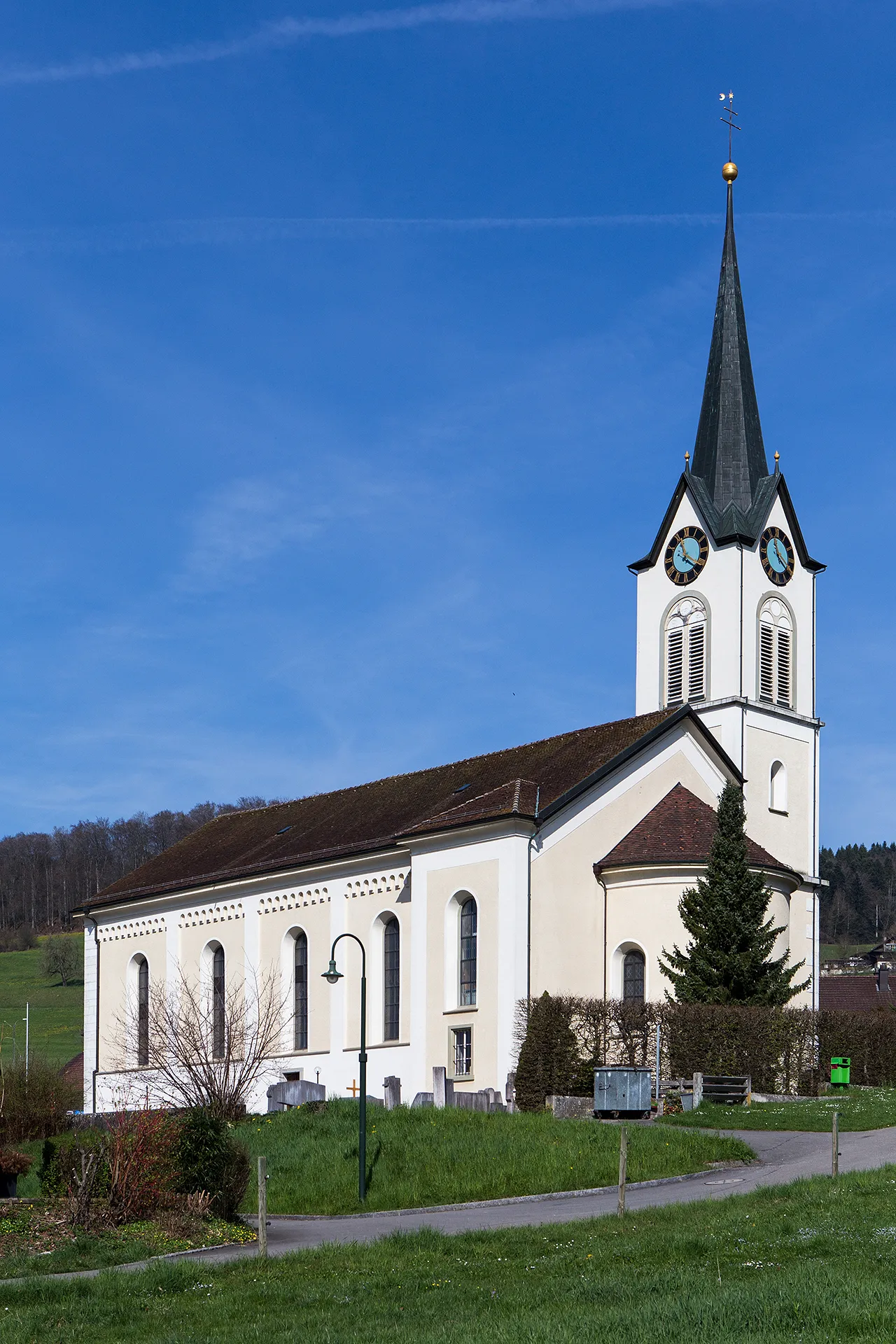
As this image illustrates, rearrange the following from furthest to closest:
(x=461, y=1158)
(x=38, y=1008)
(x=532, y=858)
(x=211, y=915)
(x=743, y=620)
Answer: (x=38, y=1008)
(x=743, y=620)
(x=211, y=915)
(x=532, y=858)
(x=461, y=1158)

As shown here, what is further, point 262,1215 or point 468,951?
point 468,951

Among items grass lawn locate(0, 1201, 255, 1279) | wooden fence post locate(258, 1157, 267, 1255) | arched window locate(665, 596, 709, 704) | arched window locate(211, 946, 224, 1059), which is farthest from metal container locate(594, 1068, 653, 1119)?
arched window locate(665, 596, 709, 704)

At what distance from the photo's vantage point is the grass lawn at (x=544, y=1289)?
12102 millimetres

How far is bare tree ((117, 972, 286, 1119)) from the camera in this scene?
124 ft

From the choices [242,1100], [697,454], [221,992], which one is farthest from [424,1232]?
[697,454]

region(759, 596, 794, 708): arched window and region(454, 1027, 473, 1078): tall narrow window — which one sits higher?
region(759, 596, 794, 708): arched window

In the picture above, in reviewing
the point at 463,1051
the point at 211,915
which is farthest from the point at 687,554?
the point at 463,1051

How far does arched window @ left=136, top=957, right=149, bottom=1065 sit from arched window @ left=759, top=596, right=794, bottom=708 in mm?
23206

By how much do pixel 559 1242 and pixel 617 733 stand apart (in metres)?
27.9

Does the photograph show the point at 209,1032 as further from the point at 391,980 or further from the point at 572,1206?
the point at 572,1206

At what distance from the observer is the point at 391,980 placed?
4441 centimetres

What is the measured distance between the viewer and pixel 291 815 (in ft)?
182

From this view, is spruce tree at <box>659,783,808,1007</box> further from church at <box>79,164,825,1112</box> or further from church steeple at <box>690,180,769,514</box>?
church steeple at <box>690,180,769,514</box>

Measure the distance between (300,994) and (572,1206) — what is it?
26.3m
